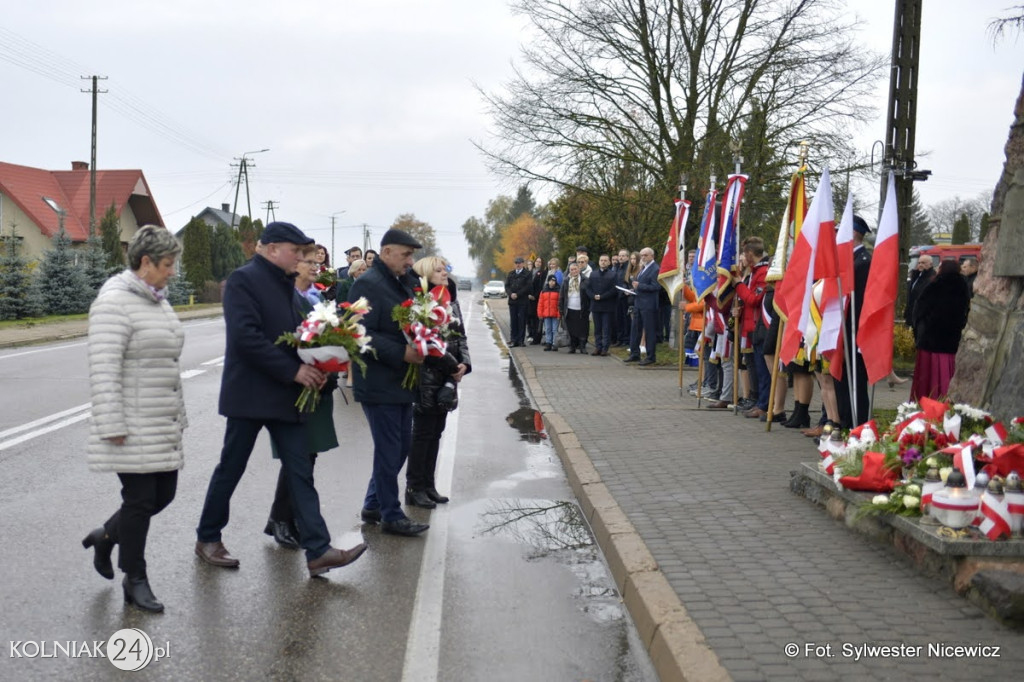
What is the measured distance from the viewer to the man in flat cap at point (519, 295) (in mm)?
24000

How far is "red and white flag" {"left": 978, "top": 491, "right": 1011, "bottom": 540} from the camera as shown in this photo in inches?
210

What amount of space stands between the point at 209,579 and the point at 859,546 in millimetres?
3707

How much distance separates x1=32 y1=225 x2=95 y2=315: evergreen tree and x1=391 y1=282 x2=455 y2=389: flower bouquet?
32.7m

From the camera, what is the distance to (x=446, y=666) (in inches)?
183

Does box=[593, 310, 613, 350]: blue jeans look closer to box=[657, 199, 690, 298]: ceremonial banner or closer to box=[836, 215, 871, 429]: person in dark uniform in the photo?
A: box=[657, 199, 690, 298]: ceremonial banner

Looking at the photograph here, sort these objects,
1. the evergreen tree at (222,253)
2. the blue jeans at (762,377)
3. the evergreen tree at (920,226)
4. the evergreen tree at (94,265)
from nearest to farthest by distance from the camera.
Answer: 1. the blue jeans at (762,377)
2. the evergreen tree at (94,265)
3. the evergreen tree at (222,253)
4. the evergreen tree at (920,226)

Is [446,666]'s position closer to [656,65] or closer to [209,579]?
[209,579]

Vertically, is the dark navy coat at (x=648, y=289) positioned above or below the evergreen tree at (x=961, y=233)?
below

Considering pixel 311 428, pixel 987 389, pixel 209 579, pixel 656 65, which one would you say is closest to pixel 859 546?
pixel 987 389

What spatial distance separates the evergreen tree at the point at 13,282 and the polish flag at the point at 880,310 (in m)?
30.6

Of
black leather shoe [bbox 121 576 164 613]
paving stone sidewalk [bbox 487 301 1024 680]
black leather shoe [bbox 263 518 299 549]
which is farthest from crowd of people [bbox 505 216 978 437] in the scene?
black leather shoe [bbox 121 576 164 613]

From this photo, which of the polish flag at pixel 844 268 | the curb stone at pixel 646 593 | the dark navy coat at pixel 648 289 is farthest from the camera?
the dark navy coat at pixel 648 289

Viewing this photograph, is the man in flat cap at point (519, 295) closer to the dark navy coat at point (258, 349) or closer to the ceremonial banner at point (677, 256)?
the ceremonial banner at point (677, 256)

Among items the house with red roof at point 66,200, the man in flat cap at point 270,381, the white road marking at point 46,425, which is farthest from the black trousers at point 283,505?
the house with red roof at point 66,200
